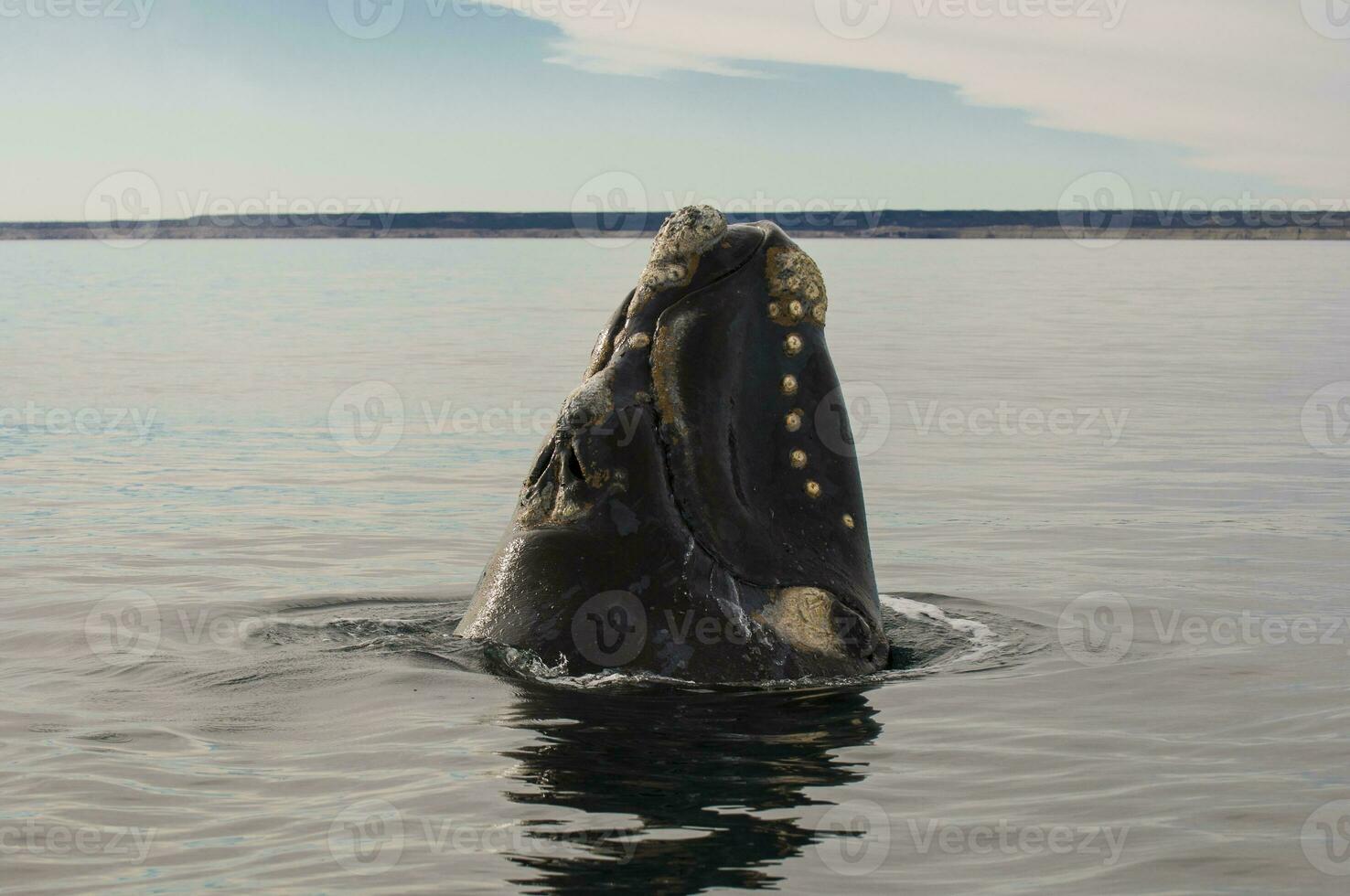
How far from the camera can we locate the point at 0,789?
17.4ft

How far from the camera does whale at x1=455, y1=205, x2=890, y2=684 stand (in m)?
5.61

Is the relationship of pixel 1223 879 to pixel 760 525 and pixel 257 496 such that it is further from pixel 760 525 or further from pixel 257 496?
pixel 257 496

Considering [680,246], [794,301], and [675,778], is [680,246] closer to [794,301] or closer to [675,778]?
[794,301]

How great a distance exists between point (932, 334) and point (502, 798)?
26.5 metres

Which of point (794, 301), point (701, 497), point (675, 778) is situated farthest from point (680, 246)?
point (675, 778)

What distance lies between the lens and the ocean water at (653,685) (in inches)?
184

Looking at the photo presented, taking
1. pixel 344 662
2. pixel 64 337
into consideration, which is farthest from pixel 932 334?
pixel 344 662

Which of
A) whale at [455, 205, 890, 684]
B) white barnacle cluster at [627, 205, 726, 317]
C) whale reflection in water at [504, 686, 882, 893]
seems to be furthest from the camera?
white barnacle cluster at [627, 205, 726, 317]

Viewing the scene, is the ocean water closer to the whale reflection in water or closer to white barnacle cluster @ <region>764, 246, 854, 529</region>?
the whale reflection in water

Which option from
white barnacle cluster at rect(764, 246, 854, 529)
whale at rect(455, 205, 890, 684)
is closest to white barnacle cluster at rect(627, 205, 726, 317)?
whale at rect(455, 205, 890, 684)

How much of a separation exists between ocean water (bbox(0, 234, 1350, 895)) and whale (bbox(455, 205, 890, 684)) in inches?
8.0

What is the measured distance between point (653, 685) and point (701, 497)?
673 mm

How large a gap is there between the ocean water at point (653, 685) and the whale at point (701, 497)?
0.67 ft

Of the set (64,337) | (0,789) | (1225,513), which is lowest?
(0,789)
